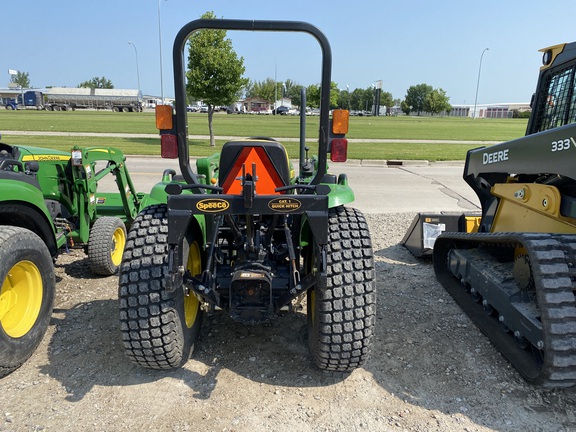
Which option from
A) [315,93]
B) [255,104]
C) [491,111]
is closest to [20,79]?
[255,104]

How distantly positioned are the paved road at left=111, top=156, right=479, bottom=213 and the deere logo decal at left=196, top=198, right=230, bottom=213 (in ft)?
19.0

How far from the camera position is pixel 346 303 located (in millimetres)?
2736

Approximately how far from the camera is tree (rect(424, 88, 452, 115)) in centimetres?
9550

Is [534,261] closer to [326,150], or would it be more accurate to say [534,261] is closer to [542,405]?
[542,405]

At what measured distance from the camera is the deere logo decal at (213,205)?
8.12ft

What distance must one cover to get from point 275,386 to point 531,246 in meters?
1.85

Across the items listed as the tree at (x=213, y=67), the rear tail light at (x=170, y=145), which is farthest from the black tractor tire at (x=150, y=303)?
the tree at (x=213, y=67)

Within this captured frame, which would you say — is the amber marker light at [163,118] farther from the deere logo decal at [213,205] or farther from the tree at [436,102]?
the tree at [436,102]

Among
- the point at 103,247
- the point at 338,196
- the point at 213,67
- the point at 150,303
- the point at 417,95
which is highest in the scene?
the point at 417,95

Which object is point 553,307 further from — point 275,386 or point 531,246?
point 275,386

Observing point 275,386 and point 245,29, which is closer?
point 245,29

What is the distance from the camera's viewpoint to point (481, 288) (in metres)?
3.79

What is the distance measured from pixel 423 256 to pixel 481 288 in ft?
4.99

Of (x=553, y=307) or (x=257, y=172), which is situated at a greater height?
(x=257, y=172)
